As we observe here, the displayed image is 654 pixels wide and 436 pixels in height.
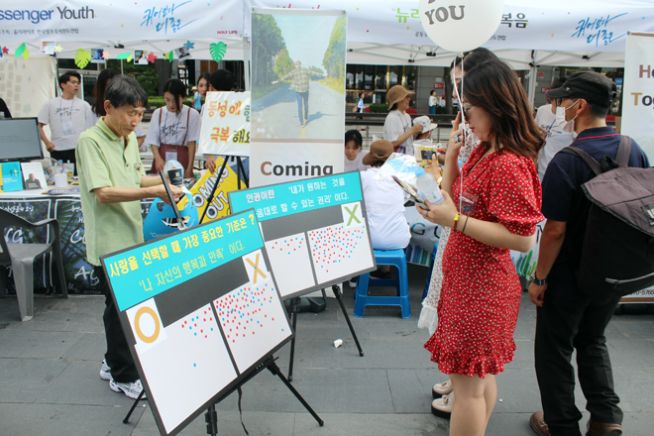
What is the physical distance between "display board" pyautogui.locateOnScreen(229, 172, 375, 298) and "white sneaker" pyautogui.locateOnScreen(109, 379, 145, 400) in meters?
0.95

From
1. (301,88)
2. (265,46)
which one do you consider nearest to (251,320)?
(301,88)

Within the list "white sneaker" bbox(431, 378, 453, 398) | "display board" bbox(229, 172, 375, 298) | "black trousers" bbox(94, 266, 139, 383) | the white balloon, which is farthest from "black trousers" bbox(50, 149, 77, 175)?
"white sneaker" bbox(431, 378, 453, 398)

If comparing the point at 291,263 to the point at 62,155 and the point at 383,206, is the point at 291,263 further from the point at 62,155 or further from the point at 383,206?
the point at 62,155

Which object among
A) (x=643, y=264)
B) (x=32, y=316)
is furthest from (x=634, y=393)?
(x=32, y=316)

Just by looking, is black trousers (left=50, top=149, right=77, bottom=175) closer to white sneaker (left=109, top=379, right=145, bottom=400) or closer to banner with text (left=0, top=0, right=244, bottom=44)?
banner with text (left=0, top=0, right=244, bottom=44)

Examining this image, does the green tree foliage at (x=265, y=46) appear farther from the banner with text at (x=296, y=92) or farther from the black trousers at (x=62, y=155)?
the black trousers at (x=62, y=155)

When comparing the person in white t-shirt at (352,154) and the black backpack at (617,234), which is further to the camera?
the person in white t-shirt at (352,154)

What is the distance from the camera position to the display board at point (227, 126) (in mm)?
4641

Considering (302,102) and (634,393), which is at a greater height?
(302,102)

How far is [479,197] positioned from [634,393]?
2.05 meters

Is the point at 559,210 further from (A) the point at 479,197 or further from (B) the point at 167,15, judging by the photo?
(B) the point at 167,15

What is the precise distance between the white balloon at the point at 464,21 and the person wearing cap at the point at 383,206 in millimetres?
1493

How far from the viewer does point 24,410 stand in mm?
3012

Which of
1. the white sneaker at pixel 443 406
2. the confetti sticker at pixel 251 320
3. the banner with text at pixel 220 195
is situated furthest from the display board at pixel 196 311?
the banner with text at pixel 220 195
